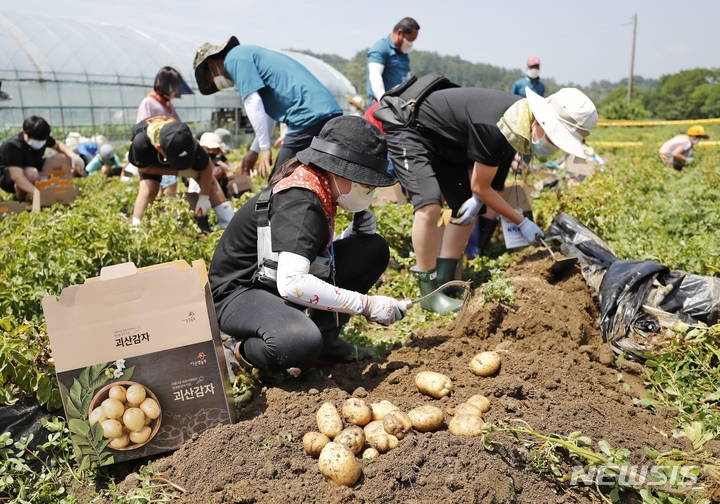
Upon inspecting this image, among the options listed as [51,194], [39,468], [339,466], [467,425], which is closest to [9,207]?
[51,194]

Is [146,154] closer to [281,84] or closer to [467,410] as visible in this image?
[281,84]

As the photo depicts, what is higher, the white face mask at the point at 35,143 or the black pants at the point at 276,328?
the white face mask at the point at 35,143

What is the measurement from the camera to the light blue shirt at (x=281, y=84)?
432 centimetres

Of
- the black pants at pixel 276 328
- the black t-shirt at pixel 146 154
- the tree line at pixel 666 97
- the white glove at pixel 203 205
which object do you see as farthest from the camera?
the tree line at pixel 666 97

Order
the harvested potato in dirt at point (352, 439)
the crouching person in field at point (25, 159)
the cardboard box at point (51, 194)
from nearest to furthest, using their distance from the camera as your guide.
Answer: the harvested potato in dirt at point (352, 439) < the cardboard box at point (51, 194) < the crouching person in field at point (25, 159)

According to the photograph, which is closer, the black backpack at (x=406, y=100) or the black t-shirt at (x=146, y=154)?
the black backpack at (x=406, y=100)

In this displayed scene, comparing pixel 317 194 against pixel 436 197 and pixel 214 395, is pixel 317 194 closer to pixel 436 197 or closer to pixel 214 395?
pixel 214 395

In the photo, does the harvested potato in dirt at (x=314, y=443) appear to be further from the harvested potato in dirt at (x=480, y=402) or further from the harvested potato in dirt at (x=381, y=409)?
the harvested potato in dirt at (x=480, y=402)

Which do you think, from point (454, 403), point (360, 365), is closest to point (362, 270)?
point (360, 365)

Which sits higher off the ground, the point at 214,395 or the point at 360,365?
the point at 214,395

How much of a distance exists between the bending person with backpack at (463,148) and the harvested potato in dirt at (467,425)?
149 centimetres

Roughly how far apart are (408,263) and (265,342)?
2.18m

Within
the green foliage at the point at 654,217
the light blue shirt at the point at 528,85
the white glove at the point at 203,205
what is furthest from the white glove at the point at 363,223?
Result: the light blue shirt at the point at 528,85

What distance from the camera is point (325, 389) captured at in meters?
2.43
